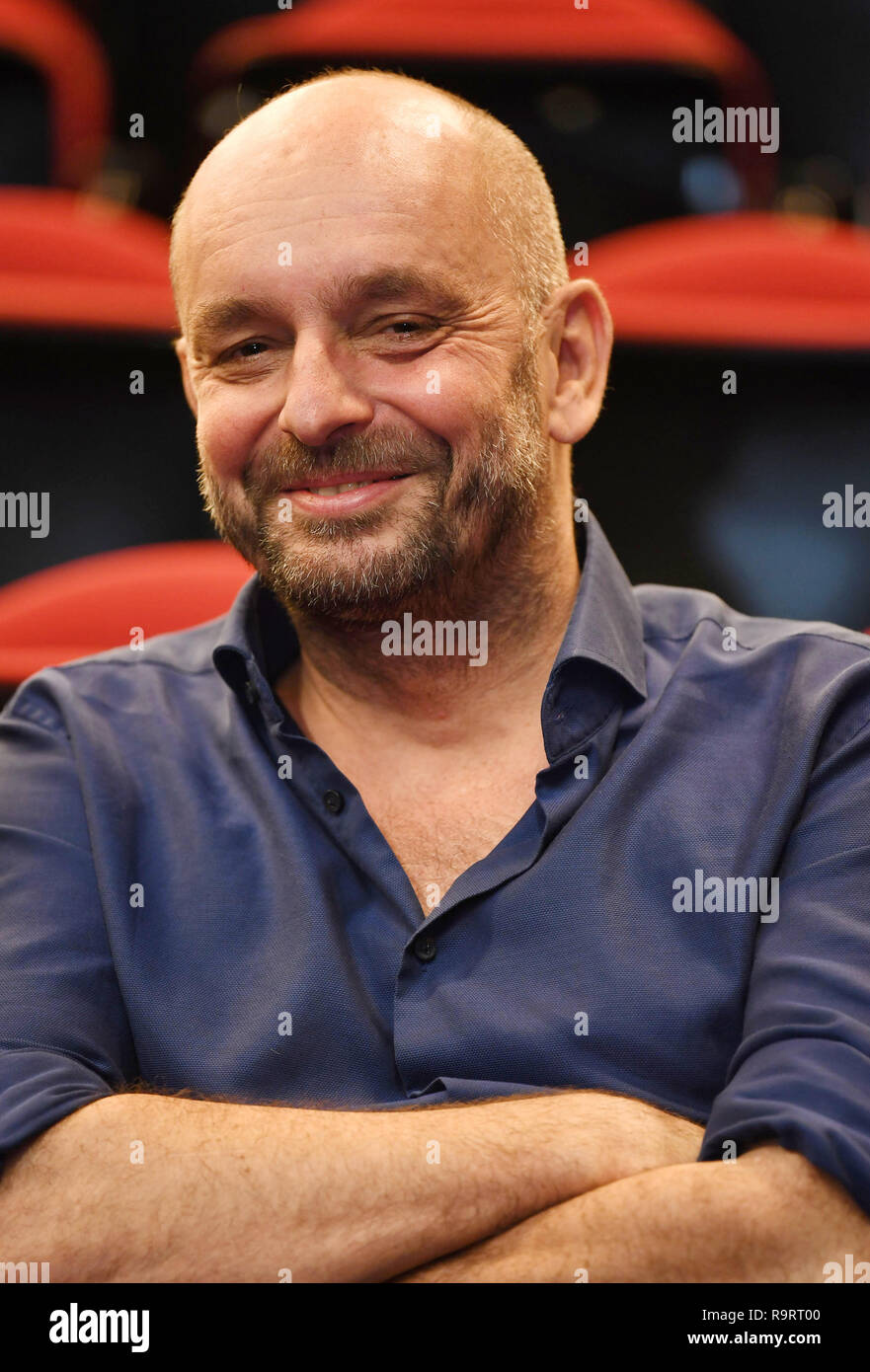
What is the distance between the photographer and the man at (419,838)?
550mm

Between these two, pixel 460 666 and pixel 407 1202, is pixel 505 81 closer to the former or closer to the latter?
pixel 460 666

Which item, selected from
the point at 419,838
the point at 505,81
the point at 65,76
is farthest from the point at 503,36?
the point at 419,838

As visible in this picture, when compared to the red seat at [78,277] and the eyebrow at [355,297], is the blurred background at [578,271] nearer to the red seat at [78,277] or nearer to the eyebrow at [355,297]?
the red seat at [78,277]

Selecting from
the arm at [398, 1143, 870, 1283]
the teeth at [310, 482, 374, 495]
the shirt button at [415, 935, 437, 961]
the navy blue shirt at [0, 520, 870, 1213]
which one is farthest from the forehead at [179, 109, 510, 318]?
the arm at [398, 1143, 870, 1283]

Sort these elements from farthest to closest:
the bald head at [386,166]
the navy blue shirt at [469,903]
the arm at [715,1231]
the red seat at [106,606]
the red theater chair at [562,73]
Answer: the red theater chair at [562,73]
the red seat at [106,606]
the bald head at [386,166]
the navy blue shirt at [469,903]
the arm at [715,1231]


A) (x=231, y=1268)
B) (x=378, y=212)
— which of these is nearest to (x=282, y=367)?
(x=378, y=212)

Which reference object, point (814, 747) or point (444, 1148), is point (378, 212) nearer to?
→ point (814, 747)

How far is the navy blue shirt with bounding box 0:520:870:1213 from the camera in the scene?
2.09ft

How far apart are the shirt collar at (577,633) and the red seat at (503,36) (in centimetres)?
62

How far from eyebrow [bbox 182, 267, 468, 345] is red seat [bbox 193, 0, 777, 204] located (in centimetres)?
59

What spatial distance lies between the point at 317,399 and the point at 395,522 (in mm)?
80

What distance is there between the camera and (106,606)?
3.62ft

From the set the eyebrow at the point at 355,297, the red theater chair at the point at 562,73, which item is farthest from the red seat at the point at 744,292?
the eyebrow at the point at 355,297
